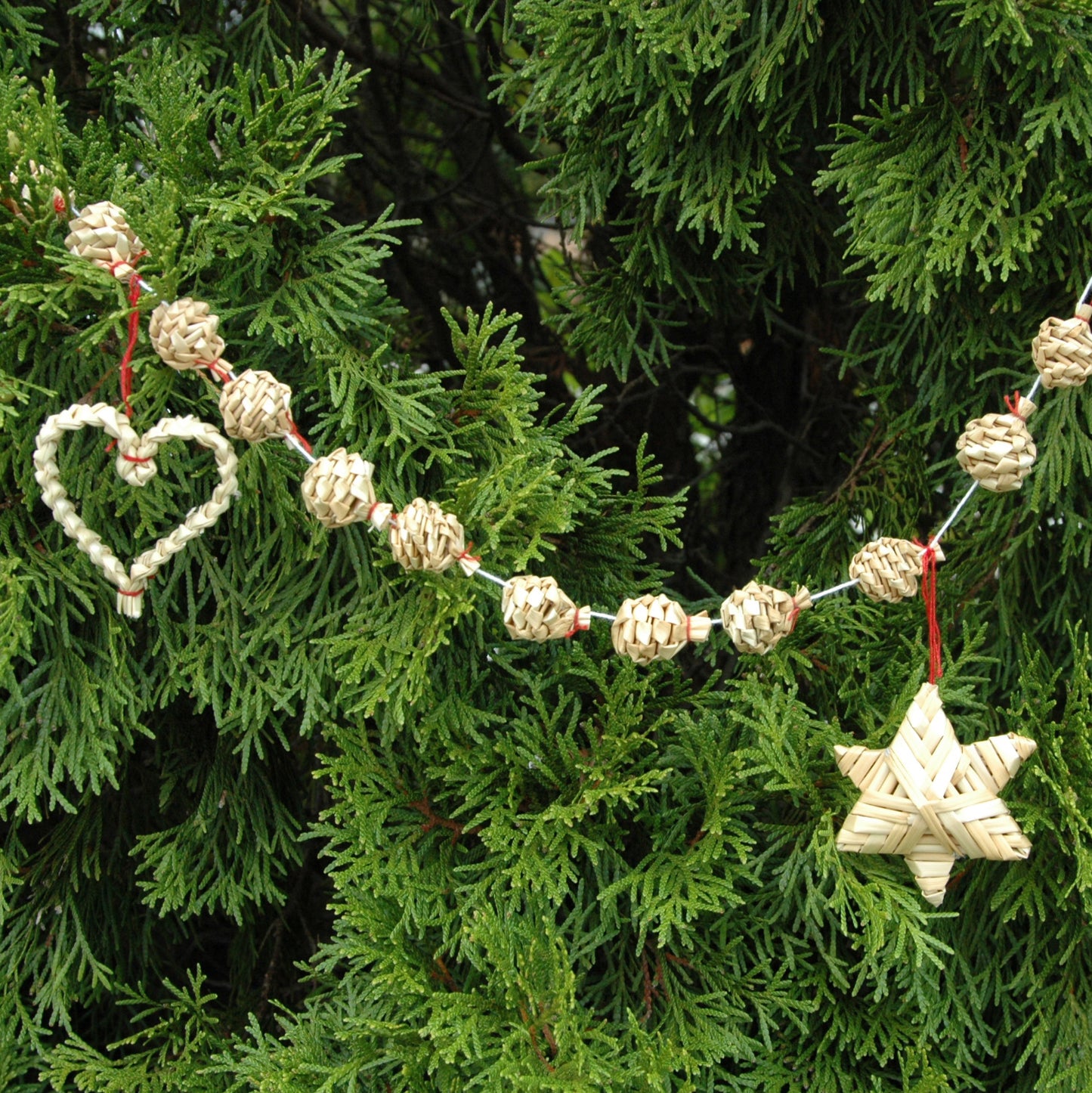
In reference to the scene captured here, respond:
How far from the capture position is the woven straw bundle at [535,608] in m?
1.04

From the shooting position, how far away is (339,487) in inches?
41.0

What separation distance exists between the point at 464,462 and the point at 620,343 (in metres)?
0.32

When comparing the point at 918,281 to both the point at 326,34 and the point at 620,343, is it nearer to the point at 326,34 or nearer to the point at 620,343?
the point at 620,343

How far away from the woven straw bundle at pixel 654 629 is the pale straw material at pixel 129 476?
0.41 m

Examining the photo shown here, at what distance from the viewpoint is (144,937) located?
1.40 m

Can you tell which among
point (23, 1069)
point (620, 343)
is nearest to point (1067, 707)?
point (620, 343)

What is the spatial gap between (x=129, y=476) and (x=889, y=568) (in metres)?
0.75

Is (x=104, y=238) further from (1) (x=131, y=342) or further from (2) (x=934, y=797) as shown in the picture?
(2) (x=934, y=797)

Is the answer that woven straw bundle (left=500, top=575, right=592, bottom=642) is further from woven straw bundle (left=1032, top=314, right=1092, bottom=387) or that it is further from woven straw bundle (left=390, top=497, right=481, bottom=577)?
woven straw bundle (left=1032, top=314, right=1092, bottom=387)

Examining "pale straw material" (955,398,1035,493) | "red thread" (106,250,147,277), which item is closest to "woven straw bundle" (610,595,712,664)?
"pale straw material" (955,398,1035,493)

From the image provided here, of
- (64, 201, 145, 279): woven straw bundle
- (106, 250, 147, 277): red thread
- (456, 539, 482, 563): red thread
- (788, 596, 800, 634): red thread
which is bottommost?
(788, 596, 800, 634): red thread

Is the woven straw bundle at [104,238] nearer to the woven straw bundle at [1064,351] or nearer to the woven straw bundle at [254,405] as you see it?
the woven straw bundle at [254,405]

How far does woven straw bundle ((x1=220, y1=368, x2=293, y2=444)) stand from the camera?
104 centimetres

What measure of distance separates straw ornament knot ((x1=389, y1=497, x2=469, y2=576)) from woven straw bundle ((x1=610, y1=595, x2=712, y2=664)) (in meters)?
0.16
